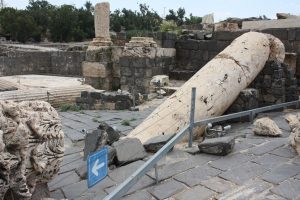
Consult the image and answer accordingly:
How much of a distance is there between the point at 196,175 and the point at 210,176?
0.14 metres

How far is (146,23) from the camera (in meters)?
41.2

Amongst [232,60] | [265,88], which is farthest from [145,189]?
[265,88]

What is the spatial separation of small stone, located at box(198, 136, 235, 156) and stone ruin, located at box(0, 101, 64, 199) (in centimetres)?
174

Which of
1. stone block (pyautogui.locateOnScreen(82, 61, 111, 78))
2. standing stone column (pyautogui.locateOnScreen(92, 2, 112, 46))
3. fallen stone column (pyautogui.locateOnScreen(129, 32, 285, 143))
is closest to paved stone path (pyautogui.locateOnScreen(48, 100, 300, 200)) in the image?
fallen stone column (pyautogui.locateOnScreen(129, 32, 285, 143))

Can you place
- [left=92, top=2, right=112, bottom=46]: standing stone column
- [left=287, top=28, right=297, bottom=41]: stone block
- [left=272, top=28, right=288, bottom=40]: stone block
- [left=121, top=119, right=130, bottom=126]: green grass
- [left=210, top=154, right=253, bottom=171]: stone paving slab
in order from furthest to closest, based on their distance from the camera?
[left=92, top=2, right=112, bottom=46]: standing stone column
[left=272, top=28, right=288, bottom=40]: stone block
[left=287, top=28, right=297, bottom=41]: stone block
[left=121, top=119, right=130, bottom=126]: green grass
[left=210, top=154, right=253, bottom=171]: stone paving slab

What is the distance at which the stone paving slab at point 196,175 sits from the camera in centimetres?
323

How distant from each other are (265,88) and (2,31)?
38820mm

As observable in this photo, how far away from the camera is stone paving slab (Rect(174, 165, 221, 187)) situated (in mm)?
3230

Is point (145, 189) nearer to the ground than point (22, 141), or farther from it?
nearer to the ground

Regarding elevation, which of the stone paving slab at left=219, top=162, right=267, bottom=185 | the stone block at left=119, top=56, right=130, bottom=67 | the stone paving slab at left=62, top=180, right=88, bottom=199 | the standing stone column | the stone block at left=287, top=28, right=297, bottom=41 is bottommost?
the stone paving slab at left=62, top=180, right=88, bottom=199

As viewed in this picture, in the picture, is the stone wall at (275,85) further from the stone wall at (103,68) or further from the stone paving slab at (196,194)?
the stone wall at (103,68)

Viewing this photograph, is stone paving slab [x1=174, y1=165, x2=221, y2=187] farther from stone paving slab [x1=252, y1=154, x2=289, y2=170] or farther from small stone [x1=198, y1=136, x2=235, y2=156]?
stone paving slab [x1=252, y1=154, x2=289, y2=170]

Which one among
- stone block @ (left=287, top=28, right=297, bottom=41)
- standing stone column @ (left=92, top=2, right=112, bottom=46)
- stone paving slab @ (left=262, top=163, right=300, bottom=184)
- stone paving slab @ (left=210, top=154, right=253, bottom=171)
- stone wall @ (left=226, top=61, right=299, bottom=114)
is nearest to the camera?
stone paving slab @ (left=262, top=163, right=300, bottom=184)

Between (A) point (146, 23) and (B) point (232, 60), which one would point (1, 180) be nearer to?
(B) point (232, 60)
